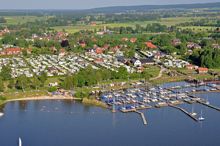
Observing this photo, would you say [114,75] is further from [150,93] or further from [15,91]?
[15,91]

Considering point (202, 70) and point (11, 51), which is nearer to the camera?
point (202, 70)

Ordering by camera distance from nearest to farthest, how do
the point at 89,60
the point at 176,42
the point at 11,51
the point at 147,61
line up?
the point at 147,61 < the point at 89,60 < the point at 11,51 < the point at 176,42

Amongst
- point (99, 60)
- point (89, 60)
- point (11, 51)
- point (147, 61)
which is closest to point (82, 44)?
point (11, 51)

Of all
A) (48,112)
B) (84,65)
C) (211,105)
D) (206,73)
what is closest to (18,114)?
(48,112)

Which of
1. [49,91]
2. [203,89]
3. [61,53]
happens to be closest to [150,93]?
[203,89]

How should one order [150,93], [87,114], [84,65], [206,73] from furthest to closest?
[84,65]
[206,73]
[150,93]
[87,114]

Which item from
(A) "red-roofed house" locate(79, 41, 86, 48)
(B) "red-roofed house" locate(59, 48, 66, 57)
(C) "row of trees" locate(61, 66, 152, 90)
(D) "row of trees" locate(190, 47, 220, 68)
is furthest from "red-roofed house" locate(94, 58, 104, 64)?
(A) "red-roofed house" locate(79, 41, 86, 48)

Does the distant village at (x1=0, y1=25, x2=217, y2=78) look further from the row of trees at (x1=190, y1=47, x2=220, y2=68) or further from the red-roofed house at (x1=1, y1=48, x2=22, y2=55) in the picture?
the row of trees at (x1=190, y1=47, x2=220, y2=68)

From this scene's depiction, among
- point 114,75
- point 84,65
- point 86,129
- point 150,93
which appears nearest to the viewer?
point 86,129

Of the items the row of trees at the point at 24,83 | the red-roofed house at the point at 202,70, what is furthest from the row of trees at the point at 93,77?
the red-roofed house at the point at 202,70

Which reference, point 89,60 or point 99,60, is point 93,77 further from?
point 89,60

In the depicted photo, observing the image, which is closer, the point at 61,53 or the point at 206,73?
the point at 206,73
